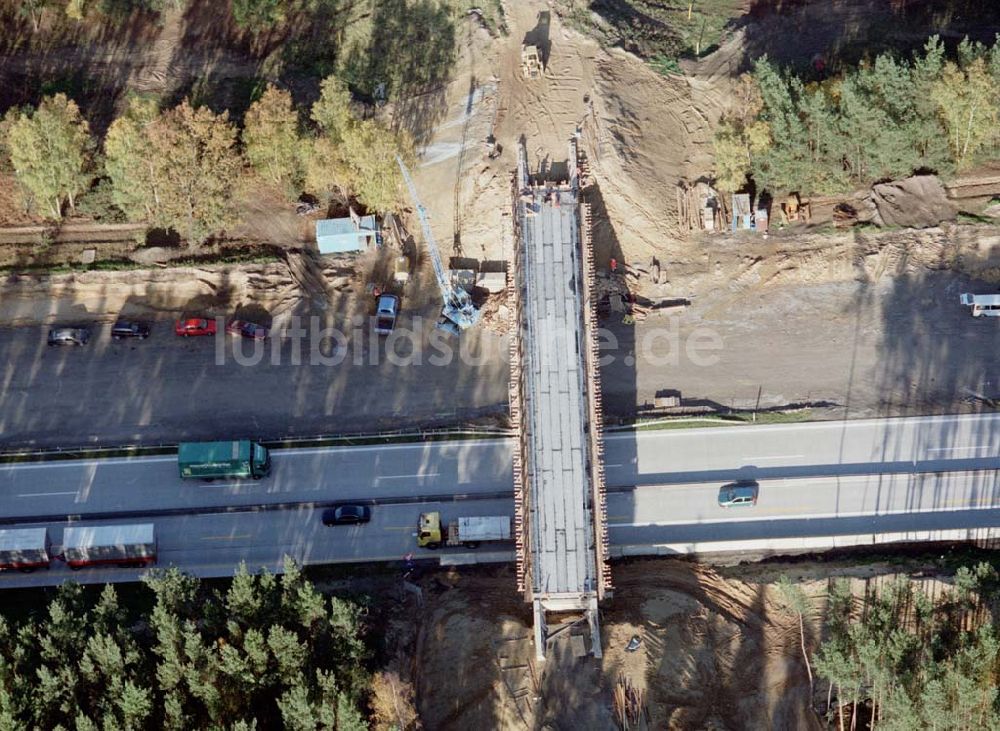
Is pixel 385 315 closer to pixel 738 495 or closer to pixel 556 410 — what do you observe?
pixel 556 410

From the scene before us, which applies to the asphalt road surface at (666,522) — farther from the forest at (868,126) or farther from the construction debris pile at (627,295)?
the forest at (868,126)

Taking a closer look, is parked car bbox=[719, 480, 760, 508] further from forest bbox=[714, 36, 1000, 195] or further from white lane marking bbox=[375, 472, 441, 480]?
forest bbox=[714, 36, 1000, 195]

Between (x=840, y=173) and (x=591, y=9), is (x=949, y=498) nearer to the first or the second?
(x=840, y=173)

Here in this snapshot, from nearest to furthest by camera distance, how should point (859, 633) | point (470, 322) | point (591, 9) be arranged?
point (859, 633) → point (470, 322) → point (591, 9)

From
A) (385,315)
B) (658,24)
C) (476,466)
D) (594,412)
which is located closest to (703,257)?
(594,412)

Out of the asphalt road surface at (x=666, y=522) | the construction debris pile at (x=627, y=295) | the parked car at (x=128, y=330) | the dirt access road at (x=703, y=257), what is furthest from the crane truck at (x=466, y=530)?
the parked car at (x=128, y=330)

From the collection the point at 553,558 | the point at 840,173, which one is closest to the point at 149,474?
the point at 553,558
